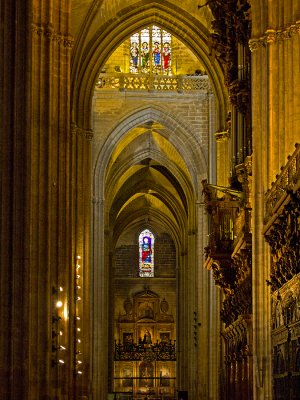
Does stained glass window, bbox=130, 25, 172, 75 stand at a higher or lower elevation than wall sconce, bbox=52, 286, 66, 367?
higher

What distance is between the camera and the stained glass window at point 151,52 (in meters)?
44.7

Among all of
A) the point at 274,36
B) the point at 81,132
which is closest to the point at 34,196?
the point at 274,36

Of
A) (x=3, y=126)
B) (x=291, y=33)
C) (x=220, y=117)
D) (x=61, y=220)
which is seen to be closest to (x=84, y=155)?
(x=220, y=117)

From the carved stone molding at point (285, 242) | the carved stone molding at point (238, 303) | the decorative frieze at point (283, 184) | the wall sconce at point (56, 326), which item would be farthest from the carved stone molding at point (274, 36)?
the wall sconce at point (56, 326)

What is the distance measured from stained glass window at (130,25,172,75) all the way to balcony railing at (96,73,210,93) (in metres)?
0.48

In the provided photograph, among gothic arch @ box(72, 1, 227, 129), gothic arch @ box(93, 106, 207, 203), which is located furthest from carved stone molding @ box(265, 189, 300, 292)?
gothic arch @ box(93, 106, 207, 203)

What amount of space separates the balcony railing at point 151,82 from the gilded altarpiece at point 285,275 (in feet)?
67.7

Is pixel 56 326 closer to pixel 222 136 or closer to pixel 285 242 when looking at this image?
pixel 285 242

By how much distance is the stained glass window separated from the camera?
1761 inches

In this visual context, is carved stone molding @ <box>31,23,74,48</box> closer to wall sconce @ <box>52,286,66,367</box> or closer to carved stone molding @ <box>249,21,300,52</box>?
carved stone molding @ <box>249,21,300,52</box>

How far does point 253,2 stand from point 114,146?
1958 centimetres

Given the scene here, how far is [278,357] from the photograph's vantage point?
73.9ft

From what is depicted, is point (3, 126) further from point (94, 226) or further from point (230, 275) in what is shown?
point (94, 226)

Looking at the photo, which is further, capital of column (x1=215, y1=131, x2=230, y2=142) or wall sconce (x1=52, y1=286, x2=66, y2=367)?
capital of column (x1=215, y1=131, x2=230, y2=142)
